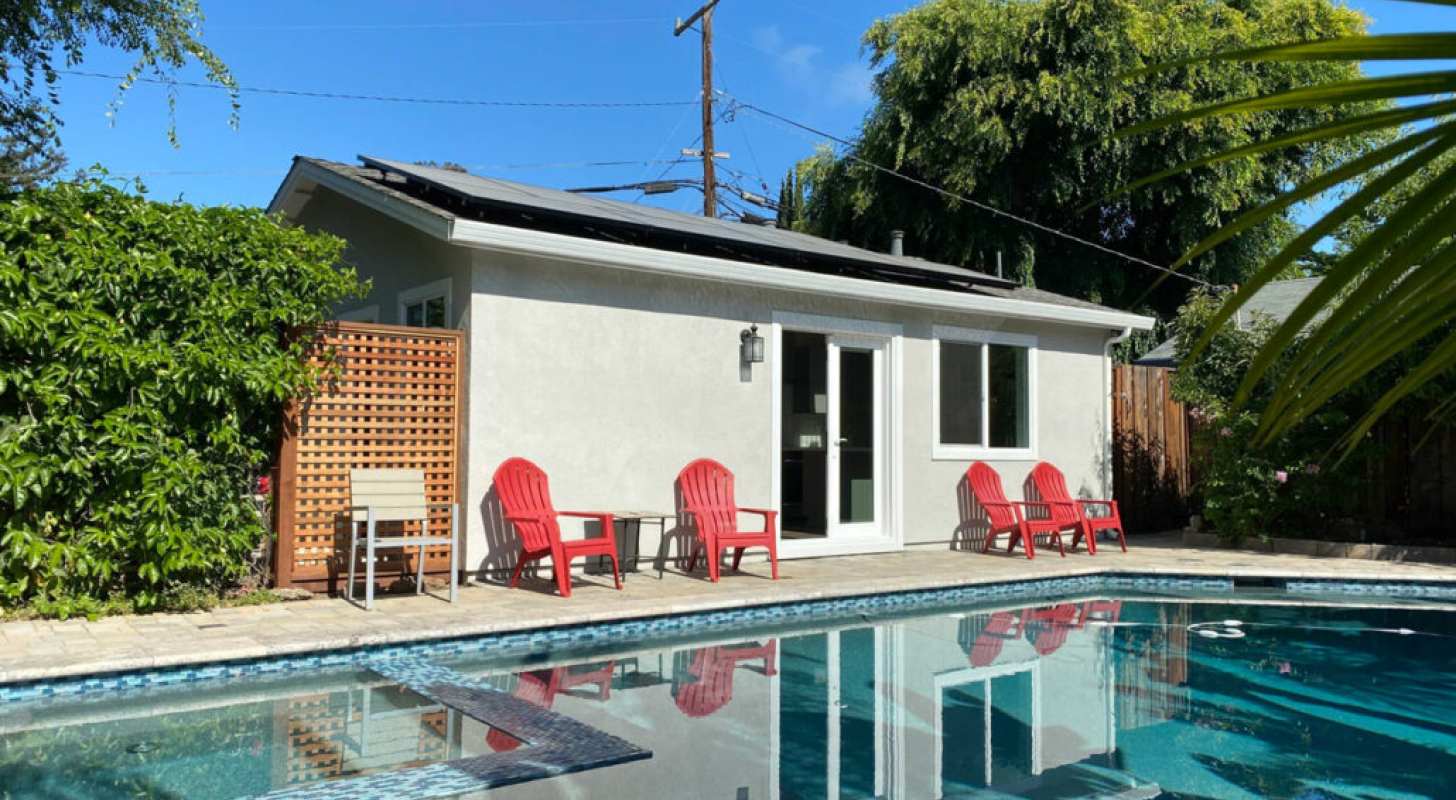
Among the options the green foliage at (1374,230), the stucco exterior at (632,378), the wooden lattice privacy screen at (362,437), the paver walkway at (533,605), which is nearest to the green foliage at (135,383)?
the wooden lattice privacy screen at (362,437)

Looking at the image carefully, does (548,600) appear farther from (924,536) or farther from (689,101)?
(689,101)

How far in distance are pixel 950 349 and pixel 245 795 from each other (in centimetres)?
845

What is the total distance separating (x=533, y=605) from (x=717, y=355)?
3.15m

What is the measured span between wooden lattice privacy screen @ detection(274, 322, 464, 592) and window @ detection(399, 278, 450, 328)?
623 millimetres

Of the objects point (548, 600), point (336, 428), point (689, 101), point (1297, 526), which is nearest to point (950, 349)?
point (1297, 526)

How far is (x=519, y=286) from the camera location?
8.23 m

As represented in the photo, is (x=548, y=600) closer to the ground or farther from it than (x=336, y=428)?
closer to the ground

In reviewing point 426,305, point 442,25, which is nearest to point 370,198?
point 426,305

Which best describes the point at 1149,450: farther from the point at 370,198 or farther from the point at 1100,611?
the point at 370,198

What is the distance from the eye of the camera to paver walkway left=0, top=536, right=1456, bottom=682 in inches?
218

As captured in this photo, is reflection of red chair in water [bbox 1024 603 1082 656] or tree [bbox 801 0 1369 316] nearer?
reflection of red chair in water [bbox 1024 603 1082 656]

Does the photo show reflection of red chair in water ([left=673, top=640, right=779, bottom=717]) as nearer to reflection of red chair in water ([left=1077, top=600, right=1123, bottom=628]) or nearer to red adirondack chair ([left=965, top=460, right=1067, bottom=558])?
reflection of red chair in water ([left=1077, top=600, right=1123, bottom=628])

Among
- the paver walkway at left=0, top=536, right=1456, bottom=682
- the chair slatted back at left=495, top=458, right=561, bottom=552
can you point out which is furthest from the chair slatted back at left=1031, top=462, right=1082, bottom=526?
the chair slatted back at left=495, top=458, right=561, bottom=552

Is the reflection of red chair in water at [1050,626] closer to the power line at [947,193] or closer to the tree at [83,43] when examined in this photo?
the tree at [83,43]
